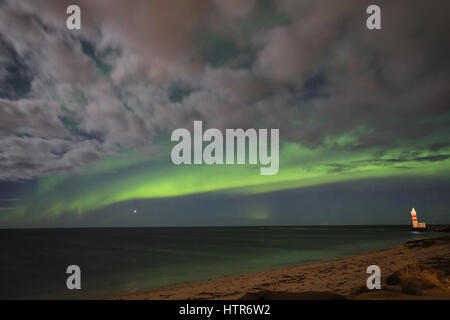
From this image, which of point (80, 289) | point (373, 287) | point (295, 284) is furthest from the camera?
point (80, 289)

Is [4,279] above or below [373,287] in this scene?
below

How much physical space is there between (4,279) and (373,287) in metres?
33.9
